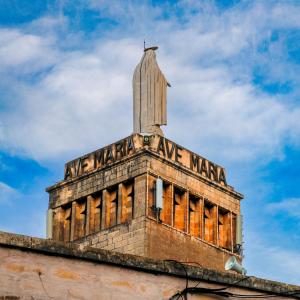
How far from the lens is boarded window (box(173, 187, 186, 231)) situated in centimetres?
6188

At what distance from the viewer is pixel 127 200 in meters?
61.0

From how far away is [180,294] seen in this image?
54.6ft

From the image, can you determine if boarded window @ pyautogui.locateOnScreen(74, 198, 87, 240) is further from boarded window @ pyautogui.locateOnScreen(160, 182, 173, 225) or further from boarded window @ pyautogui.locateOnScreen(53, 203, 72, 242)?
boarded window @ pyautogui.locateOnScreen(160, 182, 173, 225)

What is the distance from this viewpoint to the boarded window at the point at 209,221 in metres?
64.6

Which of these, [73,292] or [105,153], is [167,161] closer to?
[105,153]

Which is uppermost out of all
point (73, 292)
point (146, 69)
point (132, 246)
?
point (146, 69)

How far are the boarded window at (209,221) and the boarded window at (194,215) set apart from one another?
93 cm

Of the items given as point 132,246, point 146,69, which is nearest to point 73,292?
point 132,246

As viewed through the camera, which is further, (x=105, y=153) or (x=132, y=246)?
A: (x=105, y=153)

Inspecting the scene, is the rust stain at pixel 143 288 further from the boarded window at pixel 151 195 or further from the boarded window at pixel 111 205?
the boarded window at pixel 111 205

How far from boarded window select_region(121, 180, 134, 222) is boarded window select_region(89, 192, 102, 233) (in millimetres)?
2347

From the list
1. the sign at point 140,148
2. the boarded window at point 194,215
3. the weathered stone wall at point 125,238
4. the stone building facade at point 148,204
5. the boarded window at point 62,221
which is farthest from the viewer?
the boarded window at point 62,221

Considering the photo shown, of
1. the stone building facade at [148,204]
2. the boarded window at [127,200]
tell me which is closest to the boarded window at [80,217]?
the stone building facade at [148,204]

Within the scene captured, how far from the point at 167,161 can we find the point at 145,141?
1666mm
